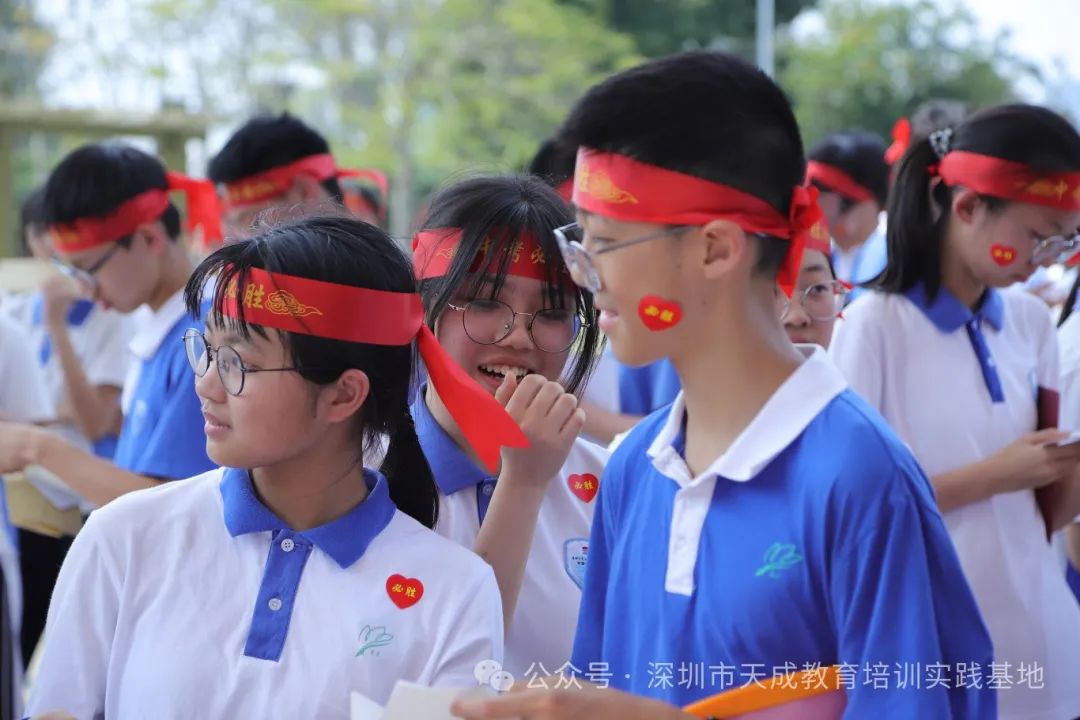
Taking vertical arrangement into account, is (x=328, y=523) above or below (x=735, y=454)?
below

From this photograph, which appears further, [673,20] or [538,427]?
[673,20]

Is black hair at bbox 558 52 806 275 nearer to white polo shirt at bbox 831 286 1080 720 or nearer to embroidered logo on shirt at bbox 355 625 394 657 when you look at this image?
embroidered logo on shirt at bbox 355 625 394 657

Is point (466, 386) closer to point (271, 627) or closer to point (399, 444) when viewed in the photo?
point (399, 444)

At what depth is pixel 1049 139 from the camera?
271 centimetres

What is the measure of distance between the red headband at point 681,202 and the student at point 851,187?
3.34 m

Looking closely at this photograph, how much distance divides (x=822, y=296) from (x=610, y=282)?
1243mm

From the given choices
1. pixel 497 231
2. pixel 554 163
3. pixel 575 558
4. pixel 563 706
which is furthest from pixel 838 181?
pixel 563 706

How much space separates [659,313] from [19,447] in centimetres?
202

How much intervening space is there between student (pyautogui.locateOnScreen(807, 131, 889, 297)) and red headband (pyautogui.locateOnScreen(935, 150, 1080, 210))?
2140 millimetres

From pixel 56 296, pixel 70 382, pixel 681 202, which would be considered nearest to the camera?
pixel 681 202

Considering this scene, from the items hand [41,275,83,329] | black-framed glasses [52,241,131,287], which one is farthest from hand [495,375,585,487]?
hand [41,275,83,329]

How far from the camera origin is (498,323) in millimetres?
2238

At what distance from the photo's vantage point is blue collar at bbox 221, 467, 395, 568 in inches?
72.8

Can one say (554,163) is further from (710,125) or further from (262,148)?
(710,125)
